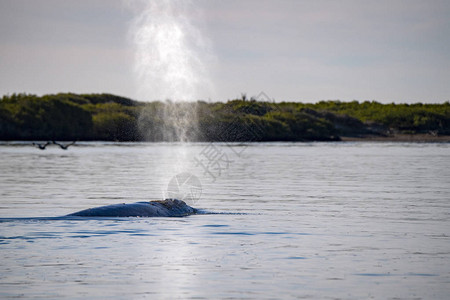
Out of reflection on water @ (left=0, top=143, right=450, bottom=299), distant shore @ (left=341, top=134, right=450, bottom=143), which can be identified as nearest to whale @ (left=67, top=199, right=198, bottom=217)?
reflection on water @ (left=0, top=143, right=450, bottom=299)

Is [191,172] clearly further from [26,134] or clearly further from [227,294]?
[26,134]

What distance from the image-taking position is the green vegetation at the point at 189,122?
126125mm

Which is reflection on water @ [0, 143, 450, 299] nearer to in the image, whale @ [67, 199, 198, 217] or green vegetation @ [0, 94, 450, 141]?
whale @ [67, 199, 198, 217]

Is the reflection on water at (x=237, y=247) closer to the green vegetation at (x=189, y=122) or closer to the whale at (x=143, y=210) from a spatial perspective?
the whale at (x=143, y=210)

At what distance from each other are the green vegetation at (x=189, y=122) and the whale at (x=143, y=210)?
8537cm

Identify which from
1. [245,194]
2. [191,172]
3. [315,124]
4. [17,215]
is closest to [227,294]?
[17,215]

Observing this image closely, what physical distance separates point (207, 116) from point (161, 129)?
9542mm

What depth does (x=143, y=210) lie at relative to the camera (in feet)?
67.3

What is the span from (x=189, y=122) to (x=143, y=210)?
117794 mm

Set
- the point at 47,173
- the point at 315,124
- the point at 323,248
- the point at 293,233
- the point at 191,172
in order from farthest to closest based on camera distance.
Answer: the point at 315,124 < the point at 191,172 < the point at 47,173 < the point at 293,233 < the point at 323,248

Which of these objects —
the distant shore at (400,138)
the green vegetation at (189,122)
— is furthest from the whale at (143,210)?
the distant shore at (400,138)

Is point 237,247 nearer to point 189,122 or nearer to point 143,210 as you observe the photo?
point 143,210

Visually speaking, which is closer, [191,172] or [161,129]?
[191,172]

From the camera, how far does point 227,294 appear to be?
11.4 metres
